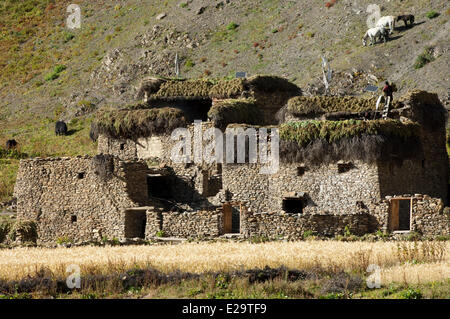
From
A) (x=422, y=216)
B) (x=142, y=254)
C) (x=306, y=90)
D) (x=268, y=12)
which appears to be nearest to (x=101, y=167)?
(x=142, y=254)

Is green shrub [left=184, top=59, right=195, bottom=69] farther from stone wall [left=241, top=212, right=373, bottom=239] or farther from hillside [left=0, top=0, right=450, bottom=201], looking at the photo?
stone wall [left=241, top=212, right=373, bottom=239]

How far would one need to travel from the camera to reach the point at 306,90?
52062 millimetres

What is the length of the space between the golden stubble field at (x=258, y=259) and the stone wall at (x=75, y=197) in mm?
6392

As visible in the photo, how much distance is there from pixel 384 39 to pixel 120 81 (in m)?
21.2

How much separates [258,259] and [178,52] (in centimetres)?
4739

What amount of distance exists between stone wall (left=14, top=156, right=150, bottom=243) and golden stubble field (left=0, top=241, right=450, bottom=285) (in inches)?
252

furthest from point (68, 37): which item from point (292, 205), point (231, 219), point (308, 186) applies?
point (308, 186)

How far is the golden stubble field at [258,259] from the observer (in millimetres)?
21422

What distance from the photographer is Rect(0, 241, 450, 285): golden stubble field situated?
2142cm

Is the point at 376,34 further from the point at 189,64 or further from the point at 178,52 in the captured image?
the point at 178,52

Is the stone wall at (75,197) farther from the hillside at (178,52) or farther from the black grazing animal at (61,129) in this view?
the black grazing animal at (61,129)

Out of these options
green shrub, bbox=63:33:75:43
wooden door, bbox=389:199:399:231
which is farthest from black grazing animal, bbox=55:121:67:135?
wooden door, bbox=389:199:399:231

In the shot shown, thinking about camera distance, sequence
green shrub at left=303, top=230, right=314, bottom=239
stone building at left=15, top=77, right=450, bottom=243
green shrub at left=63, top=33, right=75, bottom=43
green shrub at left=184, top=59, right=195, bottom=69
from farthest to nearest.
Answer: green shrub at left=63, top=33, right=75, bottom=43 → green shrub at left=184, top=59, right=195, bottom=69 → stone building at left=15, top=77, right=450, bottom=243 → green shrub at left=303, top=230, right=314, bottom=239

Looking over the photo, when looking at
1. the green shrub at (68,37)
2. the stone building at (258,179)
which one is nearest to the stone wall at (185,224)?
the stone building at (258,179)
